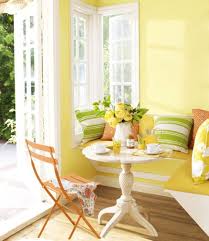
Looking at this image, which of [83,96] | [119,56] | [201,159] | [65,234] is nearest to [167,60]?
[119,56]

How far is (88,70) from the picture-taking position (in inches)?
198

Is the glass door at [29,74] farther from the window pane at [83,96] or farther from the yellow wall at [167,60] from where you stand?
the window pane at [83,96]

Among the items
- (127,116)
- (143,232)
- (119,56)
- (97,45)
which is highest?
(97,45)

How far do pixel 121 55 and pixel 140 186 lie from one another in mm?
1909

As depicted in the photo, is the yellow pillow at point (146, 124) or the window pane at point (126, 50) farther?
the window pane at point (126, 50)

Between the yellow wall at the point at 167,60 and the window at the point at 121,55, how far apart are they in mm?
145

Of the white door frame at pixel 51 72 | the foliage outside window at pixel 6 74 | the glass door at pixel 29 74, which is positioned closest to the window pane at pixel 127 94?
the white door frame at pixel 51 72

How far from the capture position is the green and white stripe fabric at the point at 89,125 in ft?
14.8

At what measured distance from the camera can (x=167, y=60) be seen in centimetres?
448

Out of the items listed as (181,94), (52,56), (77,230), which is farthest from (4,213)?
(181,94)

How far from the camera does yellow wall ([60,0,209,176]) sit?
423 cm

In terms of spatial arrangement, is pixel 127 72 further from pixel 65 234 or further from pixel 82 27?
pixel 65 234

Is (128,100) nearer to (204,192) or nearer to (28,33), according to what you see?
(28,33)

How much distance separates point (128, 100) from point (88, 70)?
75 centimetres
